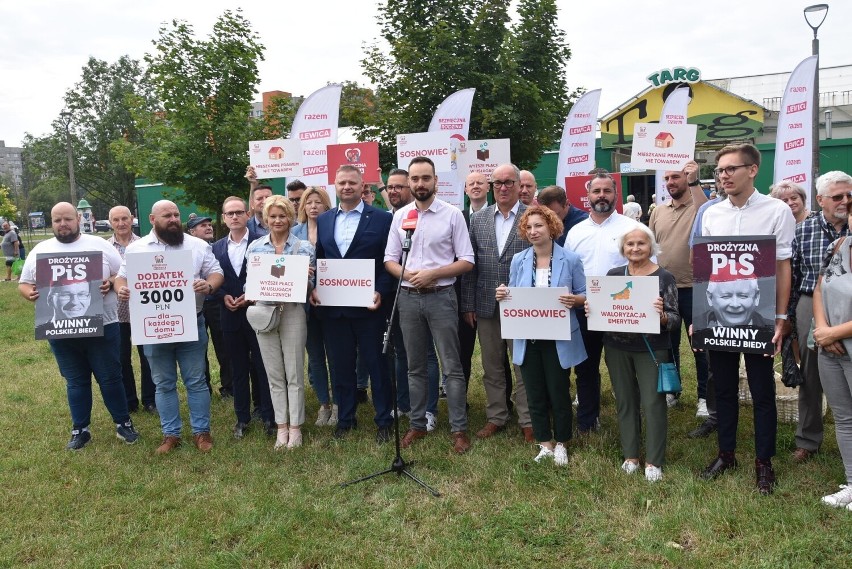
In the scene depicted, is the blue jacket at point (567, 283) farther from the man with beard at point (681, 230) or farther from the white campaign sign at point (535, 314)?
the man with beard at point (681, 230)

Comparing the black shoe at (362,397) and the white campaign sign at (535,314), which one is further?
the black shoe at (362,397)

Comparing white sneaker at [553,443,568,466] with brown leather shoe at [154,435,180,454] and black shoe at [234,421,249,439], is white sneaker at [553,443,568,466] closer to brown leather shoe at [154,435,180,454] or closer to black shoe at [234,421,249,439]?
black shoe at [234,421,249,439]

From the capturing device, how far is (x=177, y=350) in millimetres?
5461

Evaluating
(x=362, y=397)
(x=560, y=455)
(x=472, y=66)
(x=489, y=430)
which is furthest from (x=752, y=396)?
(x=472, y=66)

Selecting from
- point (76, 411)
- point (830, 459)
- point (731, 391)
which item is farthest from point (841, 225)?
point (76, 411)

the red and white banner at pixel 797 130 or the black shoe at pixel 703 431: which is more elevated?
the red and white banner at pixel 797 130

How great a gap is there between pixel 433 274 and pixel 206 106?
13.0m

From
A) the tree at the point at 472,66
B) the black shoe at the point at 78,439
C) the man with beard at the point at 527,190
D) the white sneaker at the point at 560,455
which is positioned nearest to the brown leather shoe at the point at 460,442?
the white sneaker at the point at 560,455

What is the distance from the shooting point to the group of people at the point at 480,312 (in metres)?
4.27

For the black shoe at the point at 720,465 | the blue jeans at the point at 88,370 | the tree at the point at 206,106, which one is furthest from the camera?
the tree at the point at 206,106

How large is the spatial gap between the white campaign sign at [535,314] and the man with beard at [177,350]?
253 centimetres

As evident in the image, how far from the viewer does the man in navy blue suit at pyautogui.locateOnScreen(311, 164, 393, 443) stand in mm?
5406

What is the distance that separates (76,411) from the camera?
225 inches

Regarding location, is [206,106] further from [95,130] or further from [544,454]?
[95,130]
